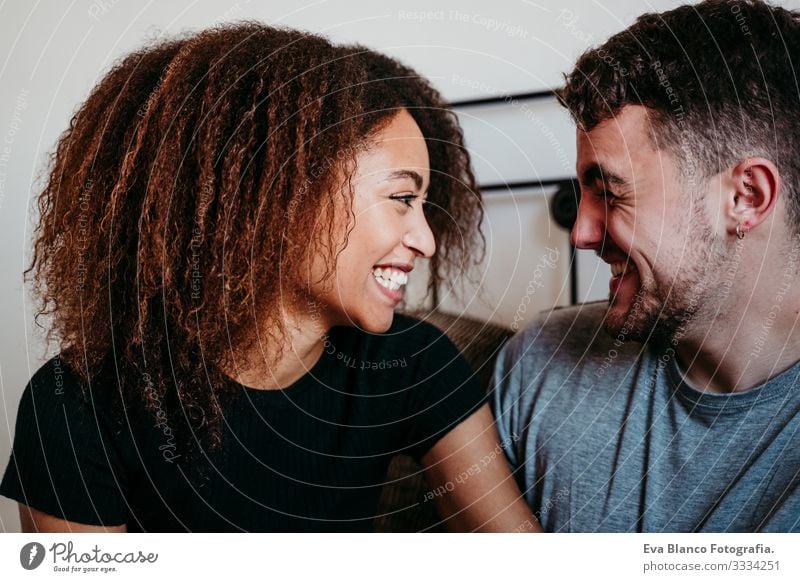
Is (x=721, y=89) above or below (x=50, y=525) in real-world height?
above

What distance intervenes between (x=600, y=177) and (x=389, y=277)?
23cm

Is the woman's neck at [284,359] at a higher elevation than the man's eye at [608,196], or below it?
below

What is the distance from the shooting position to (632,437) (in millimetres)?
737

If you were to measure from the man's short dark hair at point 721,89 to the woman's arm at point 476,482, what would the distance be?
335mm

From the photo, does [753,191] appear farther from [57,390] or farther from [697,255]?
[57,390]

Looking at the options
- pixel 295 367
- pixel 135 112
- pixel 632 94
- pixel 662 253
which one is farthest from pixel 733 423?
pixel 135 112

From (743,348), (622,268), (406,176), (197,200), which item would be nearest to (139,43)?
(197,200)

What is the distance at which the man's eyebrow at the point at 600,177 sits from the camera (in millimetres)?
692

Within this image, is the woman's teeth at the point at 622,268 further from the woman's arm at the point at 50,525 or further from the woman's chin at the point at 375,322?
the woman's arm at the point at 50,525

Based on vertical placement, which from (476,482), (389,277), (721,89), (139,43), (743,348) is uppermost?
(139,43)

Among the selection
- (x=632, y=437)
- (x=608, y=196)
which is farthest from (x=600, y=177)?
(x=632, y=437)

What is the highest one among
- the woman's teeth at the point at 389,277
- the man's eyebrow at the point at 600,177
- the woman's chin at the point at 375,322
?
the man's eyebrow at the point at 600,177

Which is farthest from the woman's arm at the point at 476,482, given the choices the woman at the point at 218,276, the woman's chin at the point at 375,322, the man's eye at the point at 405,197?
the man's eye at the point at 405,197

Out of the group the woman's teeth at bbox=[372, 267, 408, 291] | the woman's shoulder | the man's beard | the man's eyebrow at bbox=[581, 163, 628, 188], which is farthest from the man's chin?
the woman's shoulder
